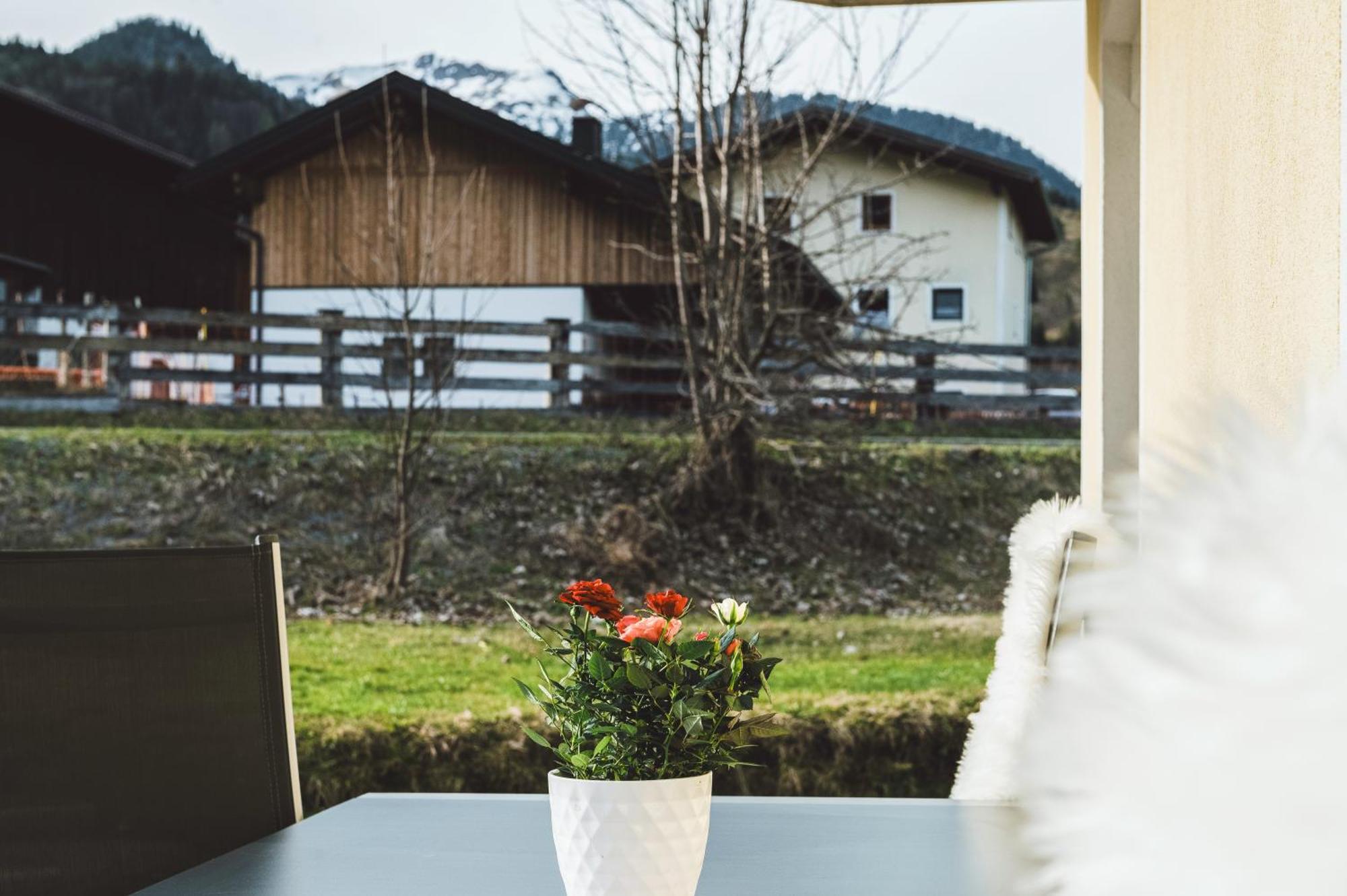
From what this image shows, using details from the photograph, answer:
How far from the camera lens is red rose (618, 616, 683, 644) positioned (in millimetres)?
931

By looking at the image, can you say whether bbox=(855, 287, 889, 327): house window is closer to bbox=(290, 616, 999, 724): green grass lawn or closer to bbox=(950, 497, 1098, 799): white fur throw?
bbox=(290, 616, 999, 724): green grass lawn

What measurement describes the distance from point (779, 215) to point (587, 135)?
5083 mm

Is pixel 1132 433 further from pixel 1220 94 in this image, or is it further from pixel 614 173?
pixel 614 173

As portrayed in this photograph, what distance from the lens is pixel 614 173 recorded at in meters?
10.1

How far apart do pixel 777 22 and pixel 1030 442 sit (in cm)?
396

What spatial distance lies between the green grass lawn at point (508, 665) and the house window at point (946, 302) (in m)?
10.4

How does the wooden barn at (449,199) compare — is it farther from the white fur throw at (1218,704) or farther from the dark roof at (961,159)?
the white fur throw at (1218,704)

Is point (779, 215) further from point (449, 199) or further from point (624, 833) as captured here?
point (624, 833)

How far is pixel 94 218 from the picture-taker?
13.6 m

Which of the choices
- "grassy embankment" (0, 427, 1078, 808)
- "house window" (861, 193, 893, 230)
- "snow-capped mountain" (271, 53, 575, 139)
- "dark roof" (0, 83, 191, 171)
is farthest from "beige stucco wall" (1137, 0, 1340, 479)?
"house window" (861, 193, 893, 230)

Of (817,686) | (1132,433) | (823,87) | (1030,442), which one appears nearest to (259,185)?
(823,87)

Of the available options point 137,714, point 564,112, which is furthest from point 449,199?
point 137,714

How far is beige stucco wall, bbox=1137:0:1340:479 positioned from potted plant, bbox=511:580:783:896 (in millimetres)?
395

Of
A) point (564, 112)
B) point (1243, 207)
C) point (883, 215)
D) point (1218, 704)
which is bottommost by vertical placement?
point (1218, 704)
